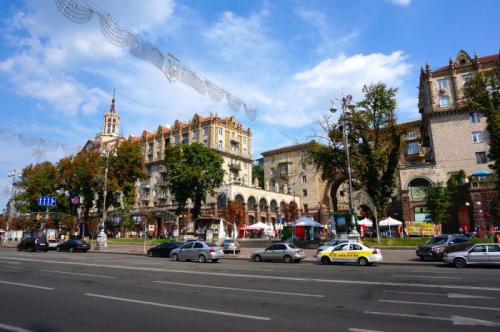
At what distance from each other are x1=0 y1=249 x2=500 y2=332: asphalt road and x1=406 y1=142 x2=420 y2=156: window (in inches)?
2288

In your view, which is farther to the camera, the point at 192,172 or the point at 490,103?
the point at 192,172

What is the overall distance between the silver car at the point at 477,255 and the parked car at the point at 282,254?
9.02 metres

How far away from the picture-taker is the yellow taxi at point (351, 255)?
20.9 m

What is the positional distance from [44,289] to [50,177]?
5841 centimetres

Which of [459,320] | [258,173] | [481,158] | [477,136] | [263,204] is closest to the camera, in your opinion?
[459,320]

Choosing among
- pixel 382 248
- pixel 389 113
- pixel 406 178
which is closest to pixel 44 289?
pixel 382 248

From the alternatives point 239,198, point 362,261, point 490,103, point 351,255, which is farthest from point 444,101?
point 362,261

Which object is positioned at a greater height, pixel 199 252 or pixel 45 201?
pixel 45 201

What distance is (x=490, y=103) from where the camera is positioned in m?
30.9

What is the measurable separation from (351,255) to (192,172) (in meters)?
34.8

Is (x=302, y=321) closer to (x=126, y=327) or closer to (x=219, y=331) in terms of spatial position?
(x=219, y=331)

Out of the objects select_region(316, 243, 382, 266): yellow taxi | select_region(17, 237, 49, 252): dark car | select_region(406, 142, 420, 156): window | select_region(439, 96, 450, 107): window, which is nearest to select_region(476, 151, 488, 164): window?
select_region(439, 96, 450, 107): window

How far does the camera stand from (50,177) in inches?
2456

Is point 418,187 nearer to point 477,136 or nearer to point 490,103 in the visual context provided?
point 477,136
